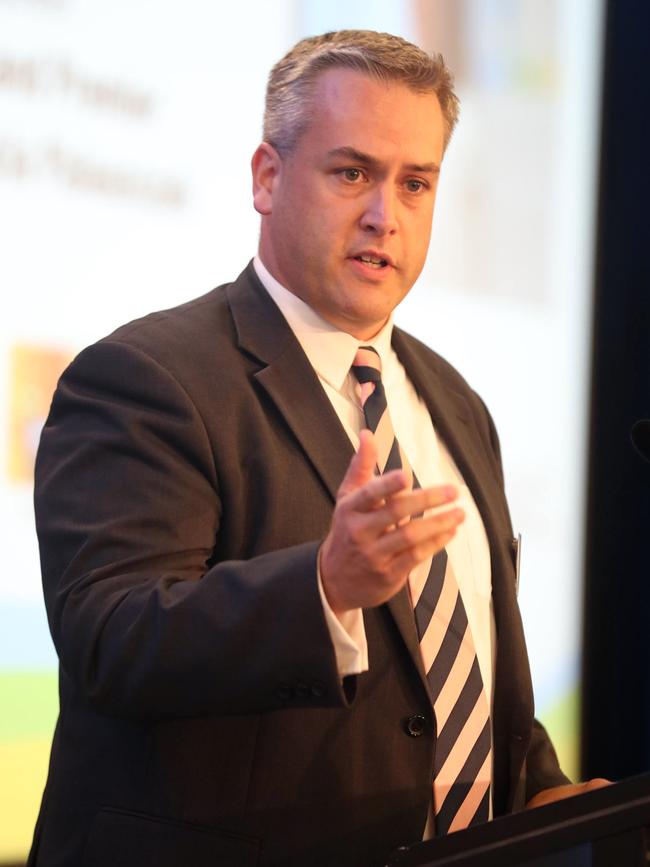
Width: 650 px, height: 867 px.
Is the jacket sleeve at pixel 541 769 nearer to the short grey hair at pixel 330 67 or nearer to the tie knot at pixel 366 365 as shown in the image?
the tie knot at pixel 366 365

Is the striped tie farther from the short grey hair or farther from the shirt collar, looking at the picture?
the short grey hair

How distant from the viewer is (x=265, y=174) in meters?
1.95

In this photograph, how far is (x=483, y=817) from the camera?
1780 millimetres

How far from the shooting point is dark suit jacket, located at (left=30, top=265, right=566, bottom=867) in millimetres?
1494

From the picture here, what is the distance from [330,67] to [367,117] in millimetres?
119

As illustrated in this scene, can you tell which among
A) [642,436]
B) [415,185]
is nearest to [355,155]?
[415,185]

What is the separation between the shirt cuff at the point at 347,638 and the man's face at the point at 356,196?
2.09 feet

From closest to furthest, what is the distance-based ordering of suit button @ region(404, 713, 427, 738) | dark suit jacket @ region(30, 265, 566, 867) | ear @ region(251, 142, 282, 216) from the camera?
dark suit jacket @ region(30, 265, 566, 867) → suit button @ region(404, 713, 427, 738) → ear @ region(251, 142, 282, 216)

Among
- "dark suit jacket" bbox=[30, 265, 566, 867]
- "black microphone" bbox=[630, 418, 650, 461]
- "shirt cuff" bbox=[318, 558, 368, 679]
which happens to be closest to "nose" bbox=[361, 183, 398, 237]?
"dark suit jacket" bbox=[30, 265, 566, 867]

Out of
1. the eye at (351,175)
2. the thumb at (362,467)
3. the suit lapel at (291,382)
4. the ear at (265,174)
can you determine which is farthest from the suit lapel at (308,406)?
the thumb at (362,467)

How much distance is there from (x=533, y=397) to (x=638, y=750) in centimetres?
123

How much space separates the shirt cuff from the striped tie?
34 cm

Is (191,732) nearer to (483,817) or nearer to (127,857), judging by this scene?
(127,857)

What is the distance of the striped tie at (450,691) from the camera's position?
1.73 m
